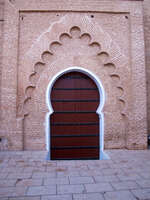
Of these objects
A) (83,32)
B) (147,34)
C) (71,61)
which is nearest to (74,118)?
(71,61)

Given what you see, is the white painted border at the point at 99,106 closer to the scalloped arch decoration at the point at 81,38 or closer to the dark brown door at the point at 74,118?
the dark brown door at the point at 74,118

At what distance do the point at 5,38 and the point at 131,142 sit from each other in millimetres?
5129

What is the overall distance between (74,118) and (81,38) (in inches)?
105

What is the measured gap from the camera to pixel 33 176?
3.68 meters

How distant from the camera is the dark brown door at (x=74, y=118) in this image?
582 cm

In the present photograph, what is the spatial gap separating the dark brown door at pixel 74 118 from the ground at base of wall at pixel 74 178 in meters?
0.95

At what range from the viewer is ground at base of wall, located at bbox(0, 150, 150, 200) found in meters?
2.97

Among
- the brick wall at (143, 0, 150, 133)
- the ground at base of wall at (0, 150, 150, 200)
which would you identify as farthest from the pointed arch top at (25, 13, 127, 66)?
the ground at base of wall at (0, 150, 150, 200)

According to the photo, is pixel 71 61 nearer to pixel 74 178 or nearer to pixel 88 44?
pixel 88 44

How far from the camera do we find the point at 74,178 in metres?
3.60

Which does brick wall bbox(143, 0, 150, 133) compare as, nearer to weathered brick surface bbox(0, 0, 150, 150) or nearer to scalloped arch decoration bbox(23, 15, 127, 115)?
weathered brick surface bbox(0, 0, 150, 150)

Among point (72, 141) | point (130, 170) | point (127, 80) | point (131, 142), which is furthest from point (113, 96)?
point (130, 170)

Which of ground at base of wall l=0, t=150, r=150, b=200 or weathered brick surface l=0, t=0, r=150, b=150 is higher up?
weathered brick surface l=0, t=0, r=150, b=150

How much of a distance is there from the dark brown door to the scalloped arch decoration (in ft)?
2.49
